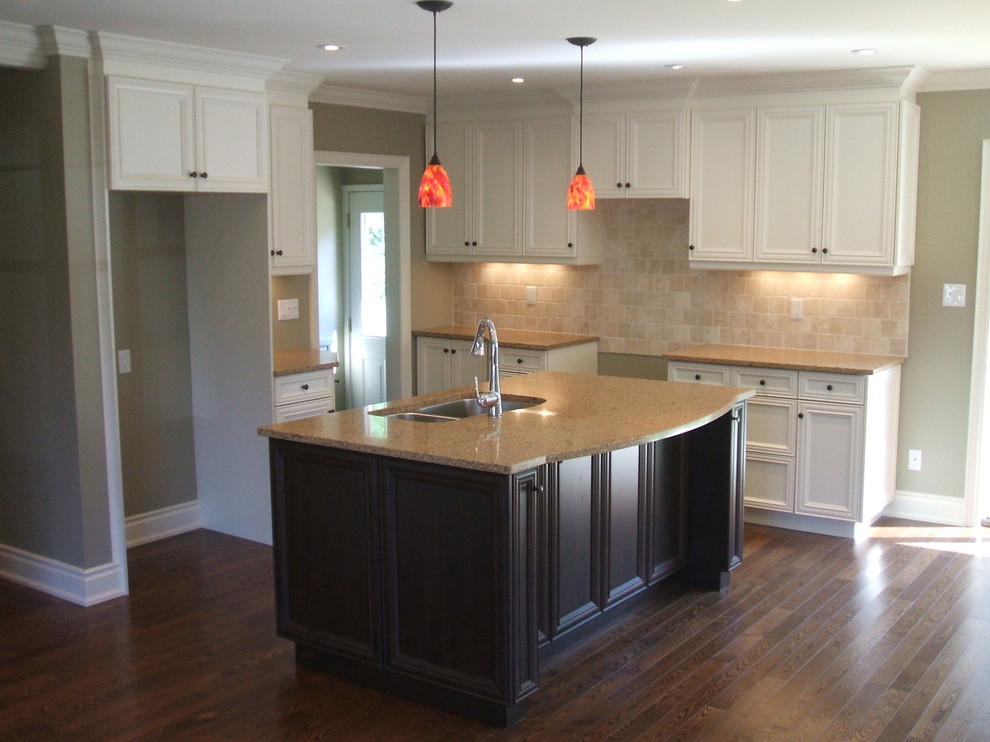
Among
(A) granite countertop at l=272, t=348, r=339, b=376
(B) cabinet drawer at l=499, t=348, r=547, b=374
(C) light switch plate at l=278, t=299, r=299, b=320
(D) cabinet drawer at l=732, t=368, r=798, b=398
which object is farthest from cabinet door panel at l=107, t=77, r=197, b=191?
(D) cabinet drawer at l=732, t=368, r=798, b=398

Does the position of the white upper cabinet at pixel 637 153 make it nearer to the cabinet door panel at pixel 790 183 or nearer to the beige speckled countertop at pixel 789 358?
the cabinet door panel at pixel 790 183

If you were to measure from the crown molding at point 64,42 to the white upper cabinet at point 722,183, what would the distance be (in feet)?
10.9

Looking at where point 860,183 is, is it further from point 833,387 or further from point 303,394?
point 303,394

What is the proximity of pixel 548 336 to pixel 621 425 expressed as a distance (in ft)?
9.76

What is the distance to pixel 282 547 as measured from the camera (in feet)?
12.7

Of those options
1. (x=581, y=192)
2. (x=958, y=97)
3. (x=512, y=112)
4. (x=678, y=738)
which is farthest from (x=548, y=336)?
(x=678, y=738)

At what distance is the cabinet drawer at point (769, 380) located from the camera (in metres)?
5.58

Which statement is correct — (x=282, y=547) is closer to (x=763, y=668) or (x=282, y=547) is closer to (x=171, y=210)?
(x=763, y=668)

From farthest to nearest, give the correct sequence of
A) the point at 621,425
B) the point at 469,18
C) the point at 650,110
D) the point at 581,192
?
the point at 650,110 < the point at 581,192 < the point at 469,18 < the point at 621,425

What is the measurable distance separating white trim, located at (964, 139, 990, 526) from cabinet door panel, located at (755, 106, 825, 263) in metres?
0.85

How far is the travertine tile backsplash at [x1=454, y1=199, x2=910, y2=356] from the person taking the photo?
5875mm

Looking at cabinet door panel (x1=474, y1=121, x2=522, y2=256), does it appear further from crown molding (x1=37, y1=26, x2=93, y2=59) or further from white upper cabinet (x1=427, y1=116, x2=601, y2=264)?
crown molding (x1=37, y1=26, x2=93, y2=59)

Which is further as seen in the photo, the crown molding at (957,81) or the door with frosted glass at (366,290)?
the door with frosted glass at (366,290)

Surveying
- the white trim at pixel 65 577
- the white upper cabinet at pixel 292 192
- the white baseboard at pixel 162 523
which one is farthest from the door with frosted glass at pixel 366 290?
the white trim at pixel 65 577
